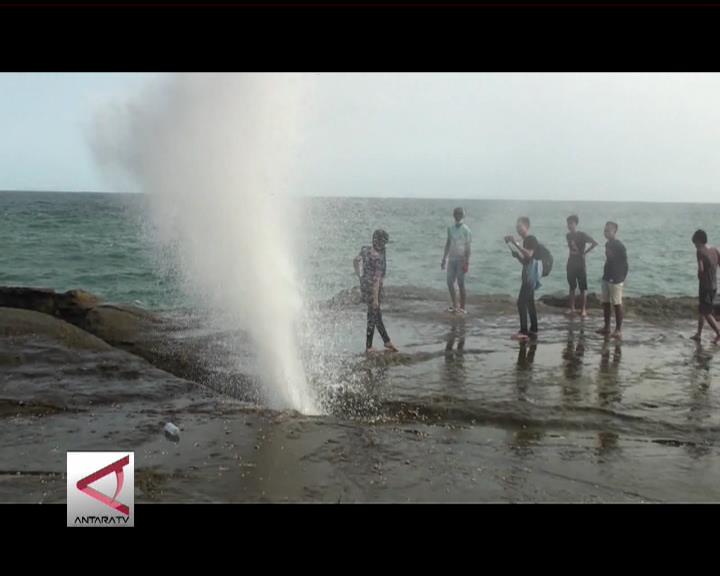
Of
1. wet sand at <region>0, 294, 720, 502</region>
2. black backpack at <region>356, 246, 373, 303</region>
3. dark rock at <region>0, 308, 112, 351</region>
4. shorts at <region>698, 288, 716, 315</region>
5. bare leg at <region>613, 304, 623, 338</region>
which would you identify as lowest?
wet sand at <region>0, 294, 720, 502</region>

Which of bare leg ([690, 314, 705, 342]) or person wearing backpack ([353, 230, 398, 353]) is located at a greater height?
person wearing backpack ([353, 230, 398, 353])

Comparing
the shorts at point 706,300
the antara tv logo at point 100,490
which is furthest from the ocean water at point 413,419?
the antara tv logo at point 100,490

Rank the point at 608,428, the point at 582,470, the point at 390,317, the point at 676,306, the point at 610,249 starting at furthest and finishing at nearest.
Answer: the point at 676,306
the point at 390,317
the point at 610,249
the point at 608,428
the point at 582,470

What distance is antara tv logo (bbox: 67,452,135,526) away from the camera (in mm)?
3363

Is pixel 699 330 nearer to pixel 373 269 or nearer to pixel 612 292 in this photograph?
pixel 612 292

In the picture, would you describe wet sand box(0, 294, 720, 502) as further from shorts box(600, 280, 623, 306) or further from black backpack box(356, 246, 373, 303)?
black backpack box(356, 246, 373, 303)

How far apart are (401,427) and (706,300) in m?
6.76

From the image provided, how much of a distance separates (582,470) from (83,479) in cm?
399

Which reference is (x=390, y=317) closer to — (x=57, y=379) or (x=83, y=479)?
(x=57, y=379)

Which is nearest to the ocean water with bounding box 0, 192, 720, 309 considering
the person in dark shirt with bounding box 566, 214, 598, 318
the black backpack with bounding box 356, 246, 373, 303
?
the black backpack with bounding box 356, 246, 373, 303

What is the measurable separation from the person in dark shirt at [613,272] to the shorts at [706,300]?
4.11 ft

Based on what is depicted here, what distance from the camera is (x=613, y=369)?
877 cm
